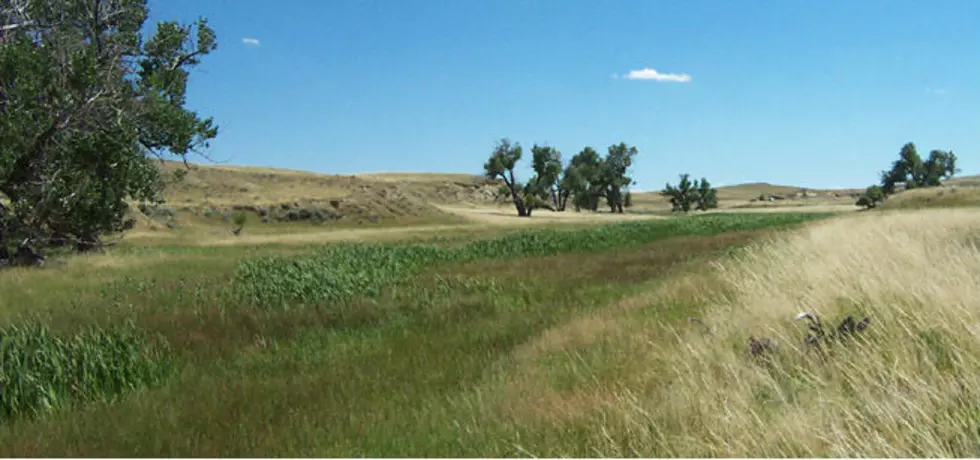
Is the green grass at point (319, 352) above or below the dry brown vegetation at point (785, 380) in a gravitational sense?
below

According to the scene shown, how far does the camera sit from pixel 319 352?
27.1ft

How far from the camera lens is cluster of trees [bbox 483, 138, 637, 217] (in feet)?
307

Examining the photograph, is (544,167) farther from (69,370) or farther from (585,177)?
(69,370)

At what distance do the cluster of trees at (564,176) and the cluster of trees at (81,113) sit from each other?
68.7 metres

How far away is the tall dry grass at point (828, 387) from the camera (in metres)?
3.49

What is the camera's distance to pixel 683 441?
3.86 m

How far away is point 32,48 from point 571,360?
17.2m

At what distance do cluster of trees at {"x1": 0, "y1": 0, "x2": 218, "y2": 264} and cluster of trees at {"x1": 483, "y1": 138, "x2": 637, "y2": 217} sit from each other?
6874cm

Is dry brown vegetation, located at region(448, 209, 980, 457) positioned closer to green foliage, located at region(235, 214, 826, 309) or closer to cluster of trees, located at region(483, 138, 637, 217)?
green foliage, located at region(235, 214, 826, 309)

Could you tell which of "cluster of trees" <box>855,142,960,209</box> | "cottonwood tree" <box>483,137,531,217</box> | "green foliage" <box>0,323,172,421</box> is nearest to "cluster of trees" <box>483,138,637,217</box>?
"cottonwood tree" <box>483,137,531,217</box>

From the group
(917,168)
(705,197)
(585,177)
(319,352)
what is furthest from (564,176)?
(319,352)

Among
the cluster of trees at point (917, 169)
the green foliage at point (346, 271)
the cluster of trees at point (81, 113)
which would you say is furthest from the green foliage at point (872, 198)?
the cluster of trees at point (81, 113)

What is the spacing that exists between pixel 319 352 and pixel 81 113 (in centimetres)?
1332

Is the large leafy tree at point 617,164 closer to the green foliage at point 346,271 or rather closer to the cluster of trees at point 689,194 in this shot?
the cluster of trees at point 689,194
